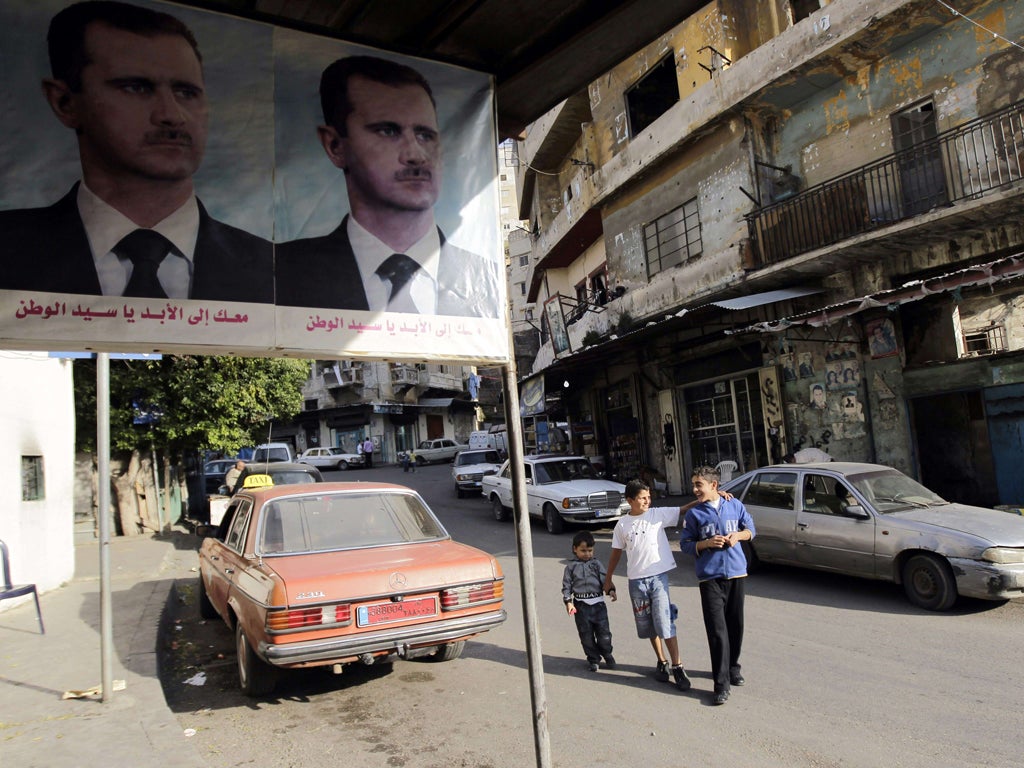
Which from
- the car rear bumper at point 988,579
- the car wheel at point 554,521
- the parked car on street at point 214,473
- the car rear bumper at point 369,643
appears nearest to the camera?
the car rear bumper at point 369,643

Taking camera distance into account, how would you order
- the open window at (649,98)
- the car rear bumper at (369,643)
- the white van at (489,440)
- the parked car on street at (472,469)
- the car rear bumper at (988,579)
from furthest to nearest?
the white van at (489,440), the parked car on street at (472,469), the open window at (649,98), the car rear bumper at (988,579), the car rear bumper at (369,643)

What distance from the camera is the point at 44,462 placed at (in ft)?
32.5

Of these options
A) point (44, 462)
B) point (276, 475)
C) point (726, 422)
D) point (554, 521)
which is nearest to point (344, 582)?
point (44, 462)

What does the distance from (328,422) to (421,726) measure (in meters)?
46.6

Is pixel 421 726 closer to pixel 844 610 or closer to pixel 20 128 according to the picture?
pixel 20 128

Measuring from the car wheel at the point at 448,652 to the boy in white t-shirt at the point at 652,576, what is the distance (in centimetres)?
159

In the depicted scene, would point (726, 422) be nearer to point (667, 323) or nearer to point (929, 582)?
point (667, 323)

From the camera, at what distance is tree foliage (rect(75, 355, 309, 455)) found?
1544 cm

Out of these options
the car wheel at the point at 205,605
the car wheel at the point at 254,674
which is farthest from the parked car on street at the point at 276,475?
the car wheel at the point at 254,674

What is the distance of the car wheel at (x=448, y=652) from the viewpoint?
624 cm

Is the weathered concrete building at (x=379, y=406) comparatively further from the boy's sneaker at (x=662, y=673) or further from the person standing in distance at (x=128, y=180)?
the person standing in distance at (x=128, y=180)

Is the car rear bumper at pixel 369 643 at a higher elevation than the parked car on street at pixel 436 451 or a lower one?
lower

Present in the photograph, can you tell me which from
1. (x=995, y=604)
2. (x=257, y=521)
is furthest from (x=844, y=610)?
(x=257, y=521)

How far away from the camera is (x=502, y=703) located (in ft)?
16.9
